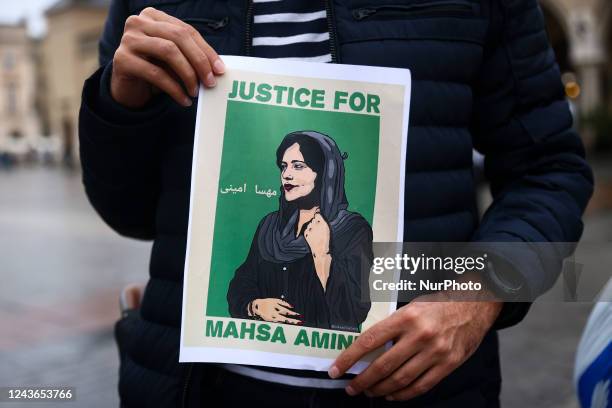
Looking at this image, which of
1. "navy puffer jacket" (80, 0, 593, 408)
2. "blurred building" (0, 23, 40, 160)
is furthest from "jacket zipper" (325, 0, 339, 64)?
"blurred building" (0, 23, 40, 160)

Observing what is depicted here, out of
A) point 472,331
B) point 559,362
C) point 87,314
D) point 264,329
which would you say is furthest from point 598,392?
point 87,314

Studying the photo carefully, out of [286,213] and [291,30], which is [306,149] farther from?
[291,30]

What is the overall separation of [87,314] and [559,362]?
322 centimetres

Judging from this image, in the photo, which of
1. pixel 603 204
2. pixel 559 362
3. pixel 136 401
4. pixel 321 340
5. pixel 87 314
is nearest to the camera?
pixel 321 340

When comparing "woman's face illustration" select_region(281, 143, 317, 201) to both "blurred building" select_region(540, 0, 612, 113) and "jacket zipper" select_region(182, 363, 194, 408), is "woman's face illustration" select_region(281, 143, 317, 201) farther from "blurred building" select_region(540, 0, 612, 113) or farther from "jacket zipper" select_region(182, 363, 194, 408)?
"blurred building" select_region(540, 0, 612, 113)

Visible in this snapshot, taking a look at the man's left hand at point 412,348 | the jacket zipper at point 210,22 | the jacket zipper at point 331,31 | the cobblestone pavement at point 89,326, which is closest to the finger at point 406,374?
the man's left hand at point 412,348

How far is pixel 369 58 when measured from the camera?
111cm

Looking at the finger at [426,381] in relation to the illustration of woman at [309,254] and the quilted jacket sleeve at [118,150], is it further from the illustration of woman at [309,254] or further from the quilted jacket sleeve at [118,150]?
the quilted jacket sleeve at [118,150]

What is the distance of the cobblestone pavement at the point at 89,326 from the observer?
362 centimetres

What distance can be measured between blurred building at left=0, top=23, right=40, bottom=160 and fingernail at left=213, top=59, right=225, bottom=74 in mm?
72329

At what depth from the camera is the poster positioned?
1000 mm

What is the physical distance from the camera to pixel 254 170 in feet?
3.32

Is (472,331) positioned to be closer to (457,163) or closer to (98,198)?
(457,163)

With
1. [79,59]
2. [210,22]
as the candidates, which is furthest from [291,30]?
[79,59]
